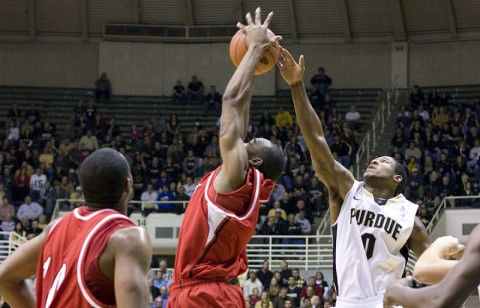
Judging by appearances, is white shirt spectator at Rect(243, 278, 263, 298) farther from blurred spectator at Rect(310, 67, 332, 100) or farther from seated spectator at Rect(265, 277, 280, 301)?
blurred spectator at Rect(310, 67, 332, 100)

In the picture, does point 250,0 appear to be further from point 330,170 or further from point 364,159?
point 330,170

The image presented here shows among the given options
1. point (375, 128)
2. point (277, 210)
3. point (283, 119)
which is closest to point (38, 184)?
point (277, 210)

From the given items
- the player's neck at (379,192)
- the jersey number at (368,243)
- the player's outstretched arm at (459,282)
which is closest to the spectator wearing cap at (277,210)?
the player's neck at (379,192)

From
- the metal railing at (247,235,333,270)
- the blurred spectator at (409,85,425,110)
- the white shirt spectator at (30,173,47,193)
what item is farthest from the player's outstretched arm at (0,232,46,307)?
the blurred spectator at (409,85,425,110)

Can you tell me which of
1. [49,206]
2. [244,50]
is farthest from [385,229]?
[49,206]

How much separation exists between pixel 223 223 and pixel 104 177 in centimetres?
178

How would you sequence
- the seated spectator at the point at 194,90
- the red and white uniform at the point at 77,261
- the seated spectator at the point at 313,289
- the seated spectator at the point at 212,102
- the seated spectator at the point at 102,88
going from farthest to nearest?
the seated spectator at the point at 102,88 < the seated spectator at the point at 194,90 < the seated spectator at the point at 212,102 < the seated spectator at the point at 313,289 < the red and white uniform at the point at 77,261

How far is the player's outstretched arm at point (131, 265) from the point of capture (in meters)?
3.84

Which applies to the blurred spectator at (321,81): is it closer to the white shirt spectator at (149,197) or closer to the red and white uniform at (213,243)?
the white shirt spectator at (149,197)

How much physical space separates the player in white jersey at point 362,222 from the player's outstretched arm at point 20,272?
9.63 ft

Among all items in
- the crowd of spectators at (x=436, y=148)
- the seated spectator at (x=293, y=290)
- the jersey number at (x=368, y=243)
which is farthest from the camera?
the crowd of spectators at (x=436, y=148)

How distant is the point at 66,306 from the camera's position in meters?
4.05

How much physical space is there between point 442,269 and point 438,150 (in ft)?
68.8

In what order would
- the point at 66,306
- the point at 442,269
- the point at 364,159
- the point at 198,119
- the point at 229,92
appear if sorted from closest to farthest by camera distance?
1. the point at 442,269
2. the point at 66,306
3. the point at 229,92
4. the point at 364,159
5. the point at 198,119
